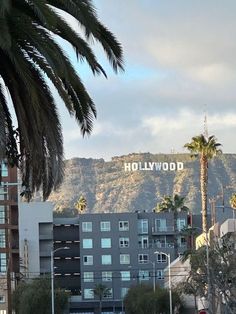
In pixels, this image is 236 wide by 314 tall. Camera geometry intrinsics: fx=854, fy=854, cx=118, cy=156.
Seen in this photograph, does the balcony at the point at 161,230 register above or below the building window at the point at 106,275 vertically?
above

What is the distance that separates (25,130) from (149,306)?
81208 millimetres

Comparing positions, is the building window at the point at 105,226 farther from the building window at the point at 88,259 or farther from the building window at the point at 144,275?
the building window at the point at 144,275

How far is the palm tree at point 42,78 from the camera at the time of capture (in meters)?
14.5

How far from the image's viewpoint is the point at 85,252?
138 m

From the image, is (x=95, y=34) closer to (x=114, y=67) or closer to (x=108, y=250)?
(x=114, y=67)

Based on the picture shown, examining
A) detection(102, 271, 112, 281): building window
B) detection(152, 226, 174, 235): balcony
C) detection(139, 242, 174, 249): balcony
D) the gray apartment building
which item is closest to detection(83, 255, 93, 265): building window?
the gray apartment building

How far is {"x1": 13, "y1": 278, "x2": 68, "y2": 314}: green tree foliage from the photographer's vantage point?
87938 millimetres

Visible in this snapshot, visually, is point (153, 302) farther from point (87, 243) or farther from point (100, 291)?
point (87, 243)

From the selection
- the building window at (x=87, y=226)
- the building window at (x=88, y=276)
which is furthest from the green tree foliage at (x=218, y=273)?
the building window at (x=87, y=226)

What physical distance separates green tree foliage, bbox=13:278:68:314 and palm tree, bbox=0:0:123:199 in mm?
72318

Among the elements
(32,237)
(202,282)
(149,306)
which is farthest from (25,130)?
(32,237)

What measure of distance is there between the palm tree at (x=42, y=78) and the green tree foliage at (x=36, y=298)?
72.3m

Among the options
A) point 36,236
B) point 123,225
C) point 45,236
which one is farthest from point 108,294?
point 36,236

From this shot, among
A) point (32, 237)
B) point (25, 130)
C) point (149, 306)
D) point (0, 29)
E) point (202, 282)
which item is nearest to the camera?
point (0, 29)
